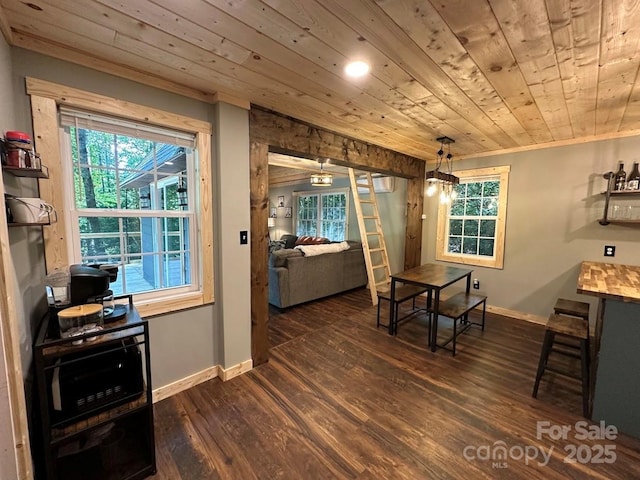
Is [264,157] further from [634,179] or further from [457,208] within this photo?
[634,179]

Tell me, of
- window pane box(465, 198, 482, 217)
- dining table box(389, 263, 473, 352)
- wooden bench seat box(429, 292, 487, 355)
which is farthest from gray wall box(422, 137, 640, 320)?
wooden bench seat box(429, 292, 487, 355)

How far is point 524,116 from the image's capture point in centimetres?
246

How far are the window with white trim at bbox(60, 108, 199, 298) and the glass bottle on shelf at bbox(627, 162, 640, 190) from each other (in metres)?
4.19

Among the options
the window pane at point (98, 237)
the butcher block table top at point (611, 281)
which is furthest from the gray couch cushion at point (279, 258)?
the butcher block table top at point (611, 281)

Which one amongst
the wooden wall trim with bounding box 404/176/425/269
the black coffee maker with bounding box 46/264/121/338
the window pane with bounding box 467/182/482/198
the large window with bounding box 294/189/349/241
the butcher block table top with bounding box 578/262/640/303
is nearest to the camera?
the black coffee maker with bounding box 46/264/121/338

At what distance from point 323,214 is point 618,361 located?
5.37 metres

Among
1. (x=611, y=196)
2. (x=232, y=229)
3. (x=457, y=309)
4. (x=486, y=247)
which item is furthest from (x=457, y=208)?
(x=232, y=229)

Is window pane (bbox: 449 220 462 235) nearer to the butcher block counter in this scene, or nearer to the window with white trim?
the butcher block counter

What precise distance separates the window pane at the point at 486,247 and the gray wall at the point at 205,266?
3416mm

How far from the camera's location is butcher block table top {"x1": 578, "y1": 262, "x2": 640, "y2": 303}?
1.67 m

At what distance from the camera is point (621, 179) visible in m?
2.88

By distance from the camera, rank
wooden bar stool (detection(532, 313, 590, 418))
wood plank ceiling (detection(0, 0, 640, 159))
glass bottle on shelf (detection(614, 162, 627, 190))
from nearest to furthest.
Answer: wood plank ceiling (detection(0, 0, 640, 159)) < wooden bar stool (detection(532, 313, 590, 418)) < glass bottle on shelf (detection(614, 162, 627, 190))

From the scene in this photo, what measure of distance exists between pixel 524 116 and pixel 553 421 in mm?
2430

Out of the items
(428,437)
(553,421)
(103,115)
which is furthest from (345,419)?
(103,115)
